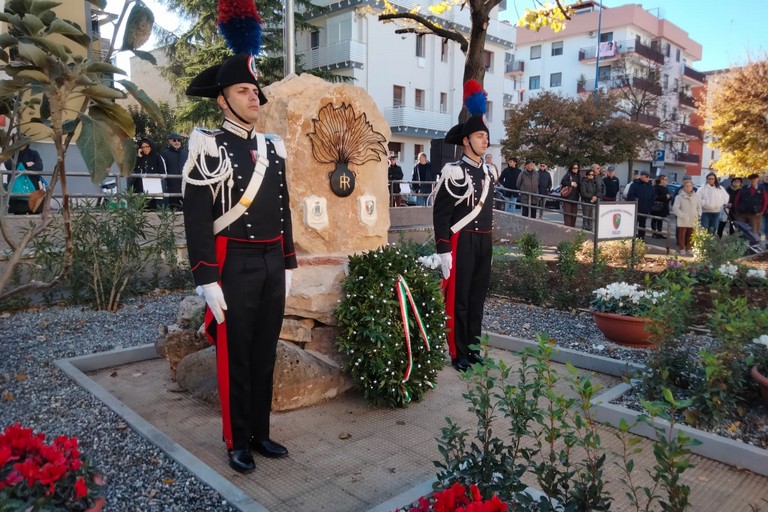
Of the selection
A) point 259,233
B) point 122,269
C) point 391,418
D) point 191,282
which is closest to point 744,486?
point 391,418

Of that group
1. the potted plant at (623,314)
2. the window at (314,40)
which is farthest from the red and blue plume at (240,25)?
the window at (314,40)

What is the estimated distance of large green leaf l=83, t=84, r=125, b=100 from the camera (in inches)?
98.8

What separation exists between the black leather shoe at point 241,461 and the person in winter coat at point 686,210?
37.5 ft

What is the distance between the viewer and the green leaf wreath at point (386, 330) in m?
4.17

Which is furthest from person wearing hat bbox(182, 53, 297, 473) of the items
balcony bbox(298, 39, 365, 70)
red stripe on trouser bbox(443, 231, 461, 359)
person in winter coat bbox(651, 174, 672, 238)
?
balcony bbox(298, 39, 365, 70)

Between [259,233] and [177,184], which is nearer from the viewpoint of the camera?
[259,233]

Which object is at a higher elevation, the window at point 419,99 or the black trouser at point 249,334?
the window at point 419,99

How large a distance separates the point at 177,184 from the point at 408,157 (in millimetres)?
23108

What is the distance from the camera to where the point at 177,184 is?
9828 millimetres

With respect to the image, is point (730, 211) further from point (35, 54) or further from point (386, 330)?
point (35, 54)

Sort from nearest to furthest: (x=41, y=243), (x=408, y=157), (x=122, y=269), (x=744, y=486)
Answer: (x=744, y=486)
(x=41, y=243)
(x=122, y=269)
(x=408, y=157)

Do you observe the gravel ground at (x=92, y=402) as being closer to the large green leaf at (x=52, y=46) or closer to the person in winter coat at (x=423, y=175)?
the large green leaf at (x=52, y=46)

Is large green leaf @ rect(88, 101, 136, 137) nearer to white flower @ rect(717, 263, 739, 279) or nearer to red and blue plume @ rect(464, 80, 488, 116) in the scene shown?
red and blue plume @ rect(464, 80, 488, 116)

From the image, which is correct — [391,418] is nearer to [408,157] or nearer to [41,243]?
[41,243]
